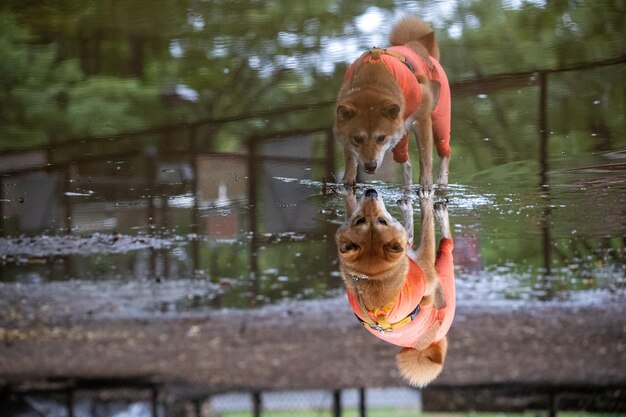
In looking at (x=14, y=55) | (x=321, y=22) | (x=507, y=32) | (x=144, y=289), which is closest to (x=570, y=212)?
(x=144, y=289)

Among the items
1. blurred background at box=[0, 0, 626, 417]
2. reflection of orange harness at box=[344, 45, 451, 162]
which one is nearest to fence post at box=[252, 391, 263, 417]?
blurred background at box=[0, 0, 626, 417]

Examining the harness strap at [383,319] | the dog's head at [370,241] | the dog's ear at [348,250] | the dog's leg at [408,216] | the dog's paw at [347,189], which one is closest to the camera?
the harness strap at [383,319]

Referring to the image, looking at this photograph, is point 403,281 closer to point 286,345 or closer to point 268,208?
point 286,345

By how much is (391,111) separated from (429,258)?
1286 mm

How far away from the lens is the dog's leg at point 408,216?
4602mm

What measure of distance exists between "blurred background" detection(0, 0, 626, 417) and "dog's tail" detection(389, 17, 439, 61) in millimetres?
913

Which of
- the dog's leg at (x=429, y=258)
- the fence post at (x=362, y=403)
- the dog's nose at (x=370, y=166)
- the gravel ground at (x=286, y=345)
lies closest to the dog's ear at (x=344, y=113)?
the dog's nose at (x=370, y=166)

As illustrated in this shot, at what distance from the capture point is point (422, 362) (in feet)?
11.7

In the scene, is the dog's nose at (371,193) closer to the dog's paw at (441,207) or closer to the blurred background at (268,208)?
the blurred background at (268,208)

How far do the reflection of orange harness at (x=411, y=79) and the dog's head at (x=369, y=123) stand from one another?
93 mm

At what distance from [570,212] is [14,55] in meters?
5.65

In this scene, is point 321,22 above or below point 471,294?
above

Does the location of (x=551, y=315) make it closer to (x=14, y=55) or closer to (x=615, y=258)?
(x=615, y=258)

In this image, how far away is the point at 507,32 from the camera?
8.60 meters
